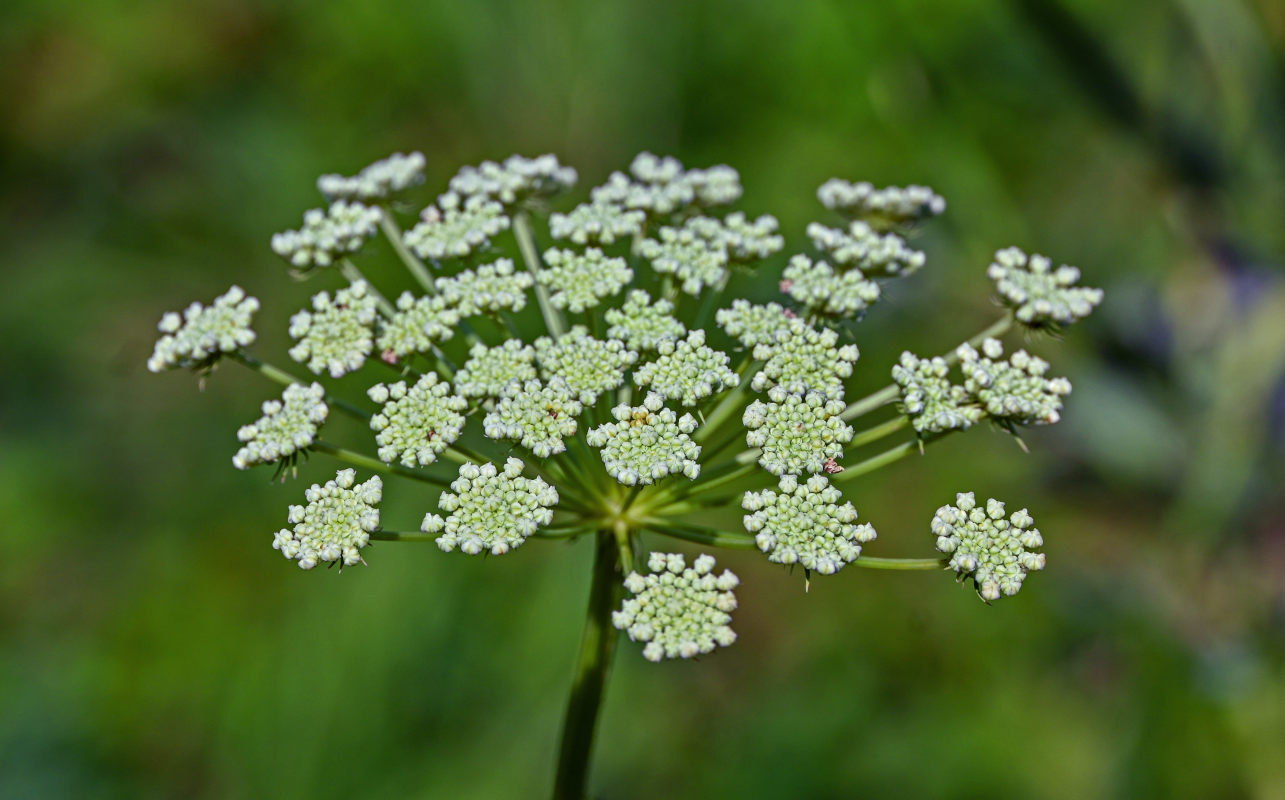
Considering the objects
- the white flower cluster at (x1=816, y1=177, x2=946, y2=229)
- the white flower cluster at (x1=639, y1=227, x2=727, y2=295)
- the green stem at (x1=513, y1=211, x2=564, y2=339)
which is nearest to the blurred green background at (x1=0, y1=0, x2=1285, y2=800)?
the white flower cluster at (x1=816, y1=177, x2=946, y2=229)

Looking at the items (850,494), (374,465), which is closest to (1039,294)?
(374,465)

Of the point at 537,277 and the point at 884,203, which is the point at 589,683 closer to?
the point at 537,277

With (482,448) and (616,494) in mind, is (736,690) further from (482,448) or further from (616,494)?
(616,494)

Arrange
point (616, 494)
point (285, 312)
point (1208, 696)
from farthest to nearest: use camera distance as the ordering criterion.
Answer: point (285, 312), point (1208, 696), point (616, 494)

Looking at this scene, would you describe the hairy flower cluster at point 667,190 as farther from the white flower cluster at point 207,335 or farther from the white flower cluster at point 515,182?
the white flower cluster at point 207,335

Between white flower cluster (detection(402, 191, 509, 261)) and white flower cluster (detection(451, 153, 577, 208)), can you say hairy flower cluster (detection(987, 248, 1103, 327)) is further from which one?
white flower cluster (detection(402, 191, 509, 261))

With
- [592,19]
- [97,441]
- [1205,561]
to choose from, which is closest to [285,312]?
[97,441]
